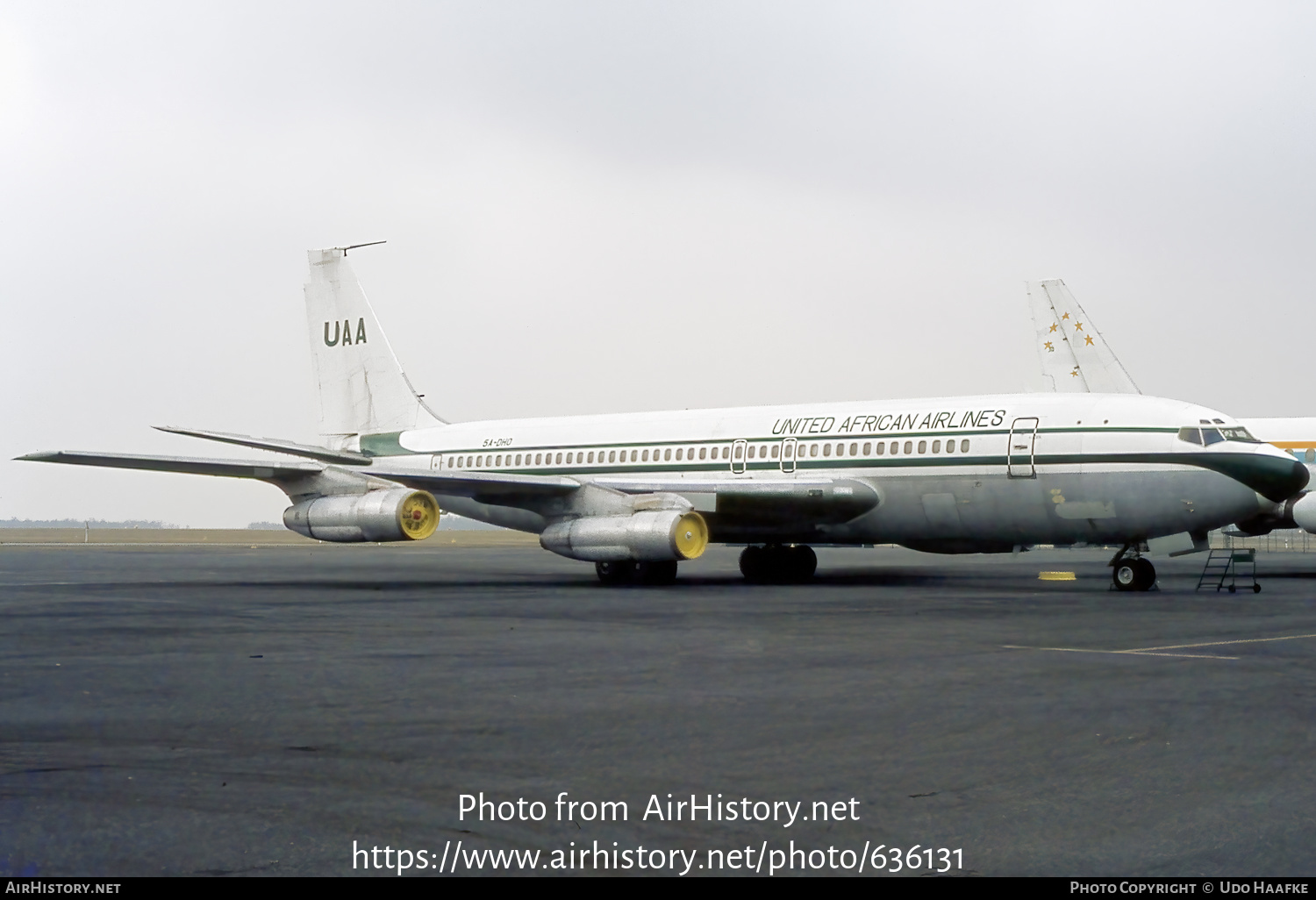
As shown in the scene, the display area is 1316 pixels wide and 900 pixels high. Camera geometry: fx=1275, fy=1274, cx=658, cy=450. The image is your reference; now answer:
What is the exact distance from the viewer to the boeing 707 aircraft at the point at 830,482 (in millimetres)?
23234

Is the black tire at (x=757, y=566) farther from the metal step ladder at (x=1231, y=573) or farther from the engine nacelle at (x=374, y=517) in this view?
the metal step ladder at (x=1231, y=573)

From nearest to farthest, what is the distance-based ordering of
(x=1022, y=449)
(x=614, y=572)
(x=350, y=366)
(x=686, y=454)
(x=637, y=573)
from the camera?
(x=1022, y=449)
(x=614, y=572)
(x=637, y=573)
(x=686, y=454)
(x=350, y=366)

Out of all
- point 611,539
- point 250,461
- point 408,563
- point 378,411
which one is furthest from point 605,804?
point 408,563

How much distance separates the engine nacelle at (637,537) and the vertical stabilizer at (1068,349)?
23656mm

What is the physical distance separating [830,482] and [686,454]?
13.1ft

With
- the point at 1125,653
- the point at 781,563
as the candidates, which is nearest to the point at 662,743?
the point at 1125,653

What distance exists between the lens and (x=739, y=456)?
28.0 m

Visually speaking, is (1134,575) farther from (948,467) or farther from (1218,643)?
(1218,643)

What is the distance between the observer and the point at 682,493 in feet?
87.4

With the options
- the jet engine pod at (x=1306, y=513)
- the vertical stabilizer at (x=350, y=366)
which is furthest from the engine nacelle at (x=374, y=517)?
the jet engine pod at (x=1306, y=513)

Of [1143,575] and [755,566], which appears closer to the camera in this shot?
[1143,575]

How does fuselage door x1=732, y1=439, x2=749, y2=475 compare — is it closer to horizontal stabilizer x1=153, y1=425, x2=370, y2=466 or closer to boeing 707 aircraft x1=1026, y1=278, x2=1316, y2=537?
horizontal stabilizer x1=153, y1=425, x2=370, y2=466

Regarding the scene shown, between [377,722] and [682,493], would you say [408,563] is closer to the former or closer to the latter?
[682,493]

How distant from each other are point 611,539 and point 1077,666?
14.2 metres
